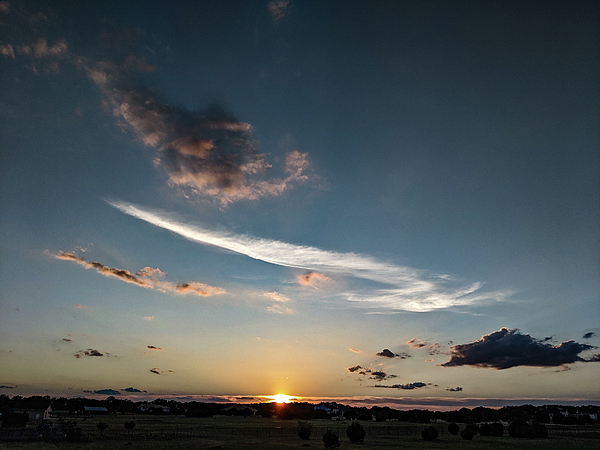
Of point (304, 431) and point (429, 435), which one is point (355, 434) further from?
point (429, 435)

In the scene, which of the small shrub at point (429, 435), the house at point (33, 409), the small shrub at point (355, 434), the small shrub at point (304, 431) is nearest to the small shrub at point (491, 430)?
the small shrub at point (429, 435)

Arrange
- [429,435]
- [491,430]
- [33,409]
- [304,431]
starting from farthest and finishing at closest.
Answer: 1. [33,409]
2. [491,430]
3. [429,435]
4. [304,431]

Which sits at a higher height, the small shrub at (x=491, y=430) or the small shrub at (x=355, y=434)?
the small shrub at (x=355, y=434)

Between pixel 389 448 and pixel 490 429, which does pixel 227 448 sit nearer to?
pixel 389 448

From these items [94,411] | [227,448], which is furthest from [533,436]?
[94,411]

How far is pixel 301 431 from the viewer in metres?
67.4

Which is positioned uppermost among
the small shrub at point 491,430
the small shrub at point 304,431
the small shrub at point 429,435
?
the small shrub at point 304,431

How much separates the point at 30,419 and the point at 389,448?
321 feet

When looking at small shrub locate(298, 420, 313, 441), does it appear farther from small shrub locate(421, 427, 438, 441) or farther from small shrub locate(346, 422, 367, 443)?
small shrub locate(421, 427, 438, 441)

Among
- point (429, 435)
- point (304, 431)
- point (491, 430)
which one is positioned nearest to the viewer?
point (304, 431)

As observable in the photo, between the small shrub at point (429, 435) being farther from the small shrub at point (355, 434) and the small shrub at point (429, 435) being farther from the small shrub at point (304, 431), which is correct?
the small shrub at point (304, 431)

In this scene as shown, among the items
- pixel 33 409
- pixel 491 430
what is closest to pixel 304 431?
pixel 491 430

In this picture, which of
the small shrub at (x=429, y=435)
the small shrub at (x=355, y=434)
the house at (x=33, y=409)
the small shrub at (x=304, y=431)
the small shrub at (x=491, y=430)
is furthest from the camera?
the house at (x=33, y=409)

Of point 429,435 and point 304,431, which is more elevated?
point 304,431
